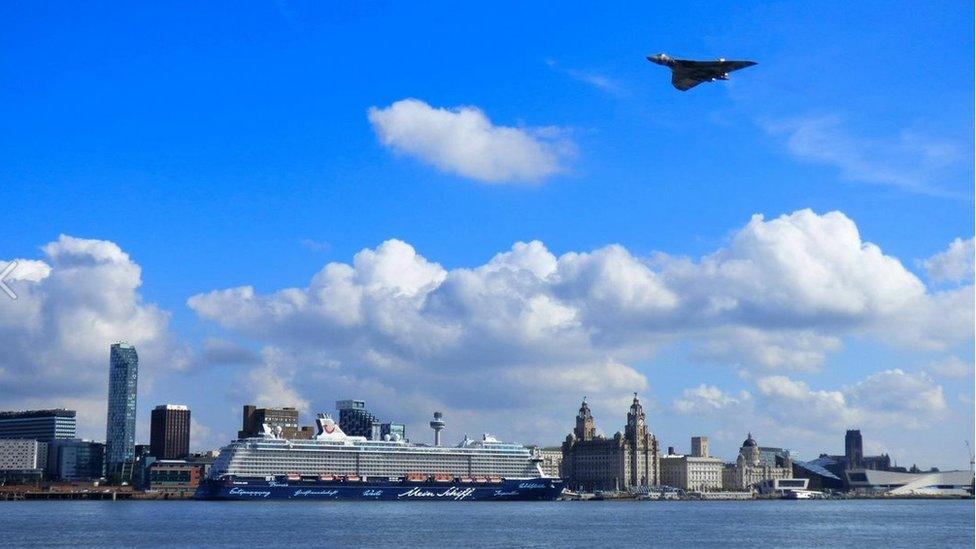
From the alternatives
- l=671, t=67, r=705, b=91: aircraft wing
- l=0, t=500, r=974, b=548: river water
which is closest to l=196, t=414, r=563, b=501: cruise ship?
l=0, t=500, r=974, b=548: river water

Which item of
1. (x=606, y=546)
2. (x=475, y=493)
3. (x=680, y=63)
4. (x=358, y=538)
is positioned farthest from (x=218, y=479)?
(x=680, y=63)

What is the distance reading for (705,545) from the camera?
89375mm

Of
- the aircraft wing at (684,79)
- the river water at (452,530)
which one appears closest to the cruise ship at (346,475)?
the river water at (452,530)

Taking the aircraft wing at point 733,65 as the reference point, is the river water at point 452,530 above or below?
below

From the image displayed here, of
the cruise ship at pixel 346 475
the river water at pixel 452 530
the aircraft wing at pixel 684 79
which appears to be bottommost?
the river water at pixel 452 530

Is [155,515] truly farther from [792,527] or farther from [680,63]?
[680,63]

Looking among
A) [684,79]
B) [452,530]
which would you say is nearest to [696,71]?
[684,79]

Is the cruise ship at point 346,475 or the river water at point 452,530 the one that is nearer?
the river water at point 452,530

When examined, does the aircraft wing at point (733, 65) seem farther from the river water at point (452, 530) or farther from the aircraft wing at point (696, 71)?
the river water at point (452, 530)

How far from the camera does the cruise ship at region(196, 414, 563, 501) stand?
604 ft

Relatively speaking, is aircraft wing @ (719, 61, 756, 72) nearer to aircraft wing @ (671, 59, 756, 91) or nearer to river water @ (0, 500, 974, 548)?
aircraft wing @ (671, 59, 756, 91)

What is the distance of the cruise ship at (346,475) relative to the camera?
184 metres

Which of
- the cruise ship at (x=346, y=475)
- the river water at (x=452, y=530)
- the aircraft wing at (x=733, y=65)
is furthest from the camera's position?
the cruise ship at (x=346, y=475)

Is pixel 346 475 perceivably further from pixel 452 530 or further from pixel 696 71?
pixel 696 71
